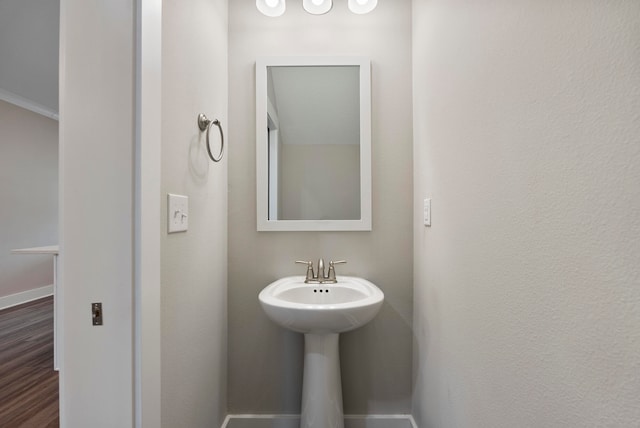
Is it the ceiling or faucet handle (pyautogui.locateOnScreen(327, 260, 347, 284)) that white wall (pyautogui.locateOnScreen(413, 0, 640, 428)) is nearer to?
faucet handle (pyautogui.locateOnScreen(327, 260, 347, 284))

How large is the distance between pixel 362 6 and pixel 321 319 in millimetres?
1450

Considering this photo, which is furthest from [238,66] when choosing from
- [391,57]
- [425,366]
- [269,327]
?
[425,366]

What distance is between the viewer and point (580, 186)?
→ 483mm

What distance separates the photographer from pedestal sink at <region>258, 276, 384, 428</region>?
1055mm

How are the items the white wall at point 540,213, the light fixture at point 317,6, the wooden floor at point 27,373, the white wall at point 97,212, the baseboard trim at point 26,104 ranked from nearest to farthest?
the white wall at point 540,213
the white wall at point 97,212
the light fixture at point 317,6
the wooden floor at point 27,373
the baseboard trim at point 26,104

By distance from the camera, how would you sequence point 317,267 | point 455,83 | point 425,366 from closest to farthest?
point 455,83 → point 425,366 → point 317,267

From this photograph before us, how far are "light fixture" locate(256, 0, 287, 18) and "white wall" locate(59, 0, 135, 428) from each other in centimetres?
85

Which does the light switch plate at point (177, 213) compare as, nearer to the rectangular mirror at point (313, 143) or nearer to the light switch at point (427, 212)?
the rectangular mirror at point (313, 143)

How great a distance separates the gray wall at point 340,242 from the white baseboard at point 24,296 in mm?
3498

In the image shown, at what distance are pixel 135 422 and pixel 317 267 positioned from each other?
87 centimetres

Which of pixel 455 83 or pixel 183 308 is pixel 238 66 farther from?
pixel 183 308

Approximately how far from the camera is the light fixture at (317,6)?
4.50 feet

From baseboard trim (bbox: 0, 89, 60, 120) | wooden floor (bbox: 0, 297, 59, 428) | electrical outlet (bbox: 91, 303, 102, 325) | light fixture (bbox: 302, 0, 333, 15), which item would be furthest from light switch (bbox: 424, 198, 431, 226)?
baseboard trim (bbox: 0, 89, 60, 120)

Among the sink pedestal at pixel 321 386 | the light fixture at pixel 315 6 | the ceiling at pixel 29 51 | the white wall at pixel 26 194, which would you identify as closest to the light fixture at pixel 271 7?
the light fixture at pixel 315 6
